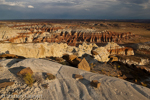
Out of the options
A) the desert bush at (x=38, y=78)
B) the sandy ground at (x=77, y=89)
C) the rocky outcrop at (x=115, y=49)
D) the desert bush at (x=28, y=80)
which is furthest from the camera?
the rocky outcrop at (x=115, y=49)

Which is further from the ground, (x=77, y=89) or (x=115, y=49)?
(x=77, y=89)

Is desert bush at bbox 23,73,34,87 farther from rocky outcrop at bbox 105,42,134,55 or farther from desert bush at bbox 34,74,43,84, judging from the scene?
rocky outcrop at bbox 105,42,134,55

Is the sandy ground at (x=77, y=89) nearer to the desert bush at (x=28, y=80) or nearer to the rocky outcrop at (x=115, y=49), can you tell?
the desert bush at (x=28, y=80)

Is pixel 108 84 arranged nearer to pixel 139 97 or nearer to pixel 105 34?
pixel 139 97

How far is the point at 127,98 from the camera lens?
15.2ft

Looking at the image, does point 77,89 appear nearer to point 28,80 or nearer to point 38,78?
point 38,78

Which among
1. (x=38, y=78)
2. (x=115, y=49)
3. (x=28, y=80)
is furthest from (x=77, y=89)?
(x=115, y=49)

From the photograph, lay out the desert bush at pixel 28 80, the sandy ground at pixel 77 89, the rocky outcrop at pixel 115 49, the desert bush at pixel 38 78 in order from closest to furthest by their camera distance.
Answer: the sandy ground at pixel 77 89, the desert bush at pixel 28 80, the desert bush at pixel 38 78, the rocky outcrop at pixel 115 49

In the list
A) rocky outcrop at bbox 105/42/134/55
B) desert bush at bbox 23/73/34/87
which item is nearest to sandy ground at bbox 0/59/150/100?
desert bush at bbox 23/73/34/87

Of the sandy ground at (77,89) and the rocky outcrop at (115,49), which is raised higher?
the sandy ground at (77,89)

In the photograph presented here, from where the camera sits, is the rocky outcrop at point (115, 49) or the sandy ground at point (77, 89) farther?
the rocky outcrop at point (115, 49)

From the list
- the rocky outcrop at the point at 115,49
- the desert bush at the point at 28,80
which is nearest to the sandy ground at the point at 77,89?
the desert bush at the point at 28,80

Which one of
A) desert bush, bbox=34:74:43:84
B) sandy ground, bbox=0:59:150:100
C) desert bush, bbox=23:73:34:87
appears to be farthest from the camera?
desert bush, bbox=34:74:43:84

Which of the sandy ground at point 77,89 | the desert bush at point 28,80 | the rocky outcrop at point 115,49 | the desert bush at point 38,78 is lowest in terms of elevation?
the rocky outcrop at point 115,49
